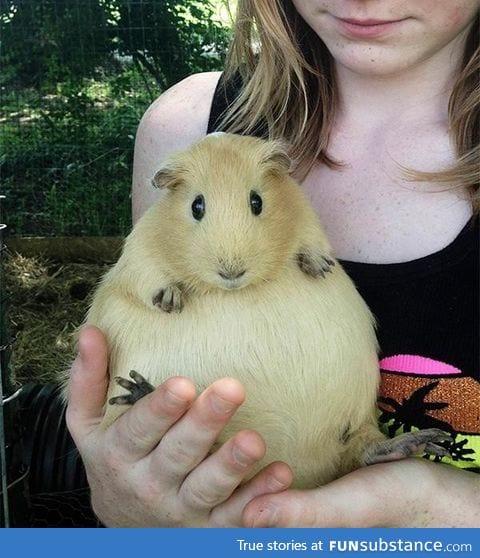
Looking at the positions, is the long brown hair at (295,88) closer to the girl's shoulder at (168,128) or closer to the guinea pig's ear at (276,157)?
the girl's shoulder at (168,128)

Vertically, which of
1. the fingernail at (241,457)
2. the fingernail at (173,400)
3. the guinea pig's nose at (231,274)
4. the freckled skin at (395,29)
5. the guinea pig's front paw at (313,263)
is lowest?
the fingernail at (241,457)

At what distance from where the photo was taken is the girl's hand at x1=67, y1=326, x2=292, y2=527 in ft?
1.66

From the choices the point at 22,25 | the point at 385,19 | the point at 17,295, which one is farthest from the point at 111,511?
the point at 22,25

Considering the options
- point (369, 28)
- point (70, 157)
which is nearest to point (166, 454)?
point (369, 28)

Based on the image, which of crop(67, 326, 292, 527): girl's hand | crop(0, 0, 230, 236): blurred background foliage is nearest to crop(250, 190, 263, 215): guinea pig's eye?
crop(67, 326, 292, 527): girl's hand

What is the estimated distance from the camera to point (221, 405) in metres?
0.50

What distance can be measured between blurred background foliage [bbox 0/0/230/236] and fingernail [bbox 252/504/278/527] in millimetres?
1163

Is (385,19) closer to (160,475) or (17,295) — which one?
(160,475)

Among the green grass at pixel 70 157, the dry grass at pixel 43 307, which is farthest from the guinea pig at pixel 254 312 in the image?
the green grass at pixel 70 157

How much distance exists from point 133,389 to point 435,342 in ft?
0.97

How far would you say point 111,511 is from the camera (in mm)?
646

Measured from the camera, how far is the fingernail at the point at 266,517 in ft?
1.73

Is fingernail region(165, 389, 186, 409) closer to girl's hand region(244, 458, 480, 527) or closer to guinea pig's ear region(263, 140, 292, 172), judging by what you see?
girl's hand region(244, 458, 480, 527)

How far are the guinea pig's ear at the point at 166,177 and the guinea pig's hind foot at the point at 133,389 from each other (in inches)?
5.7
